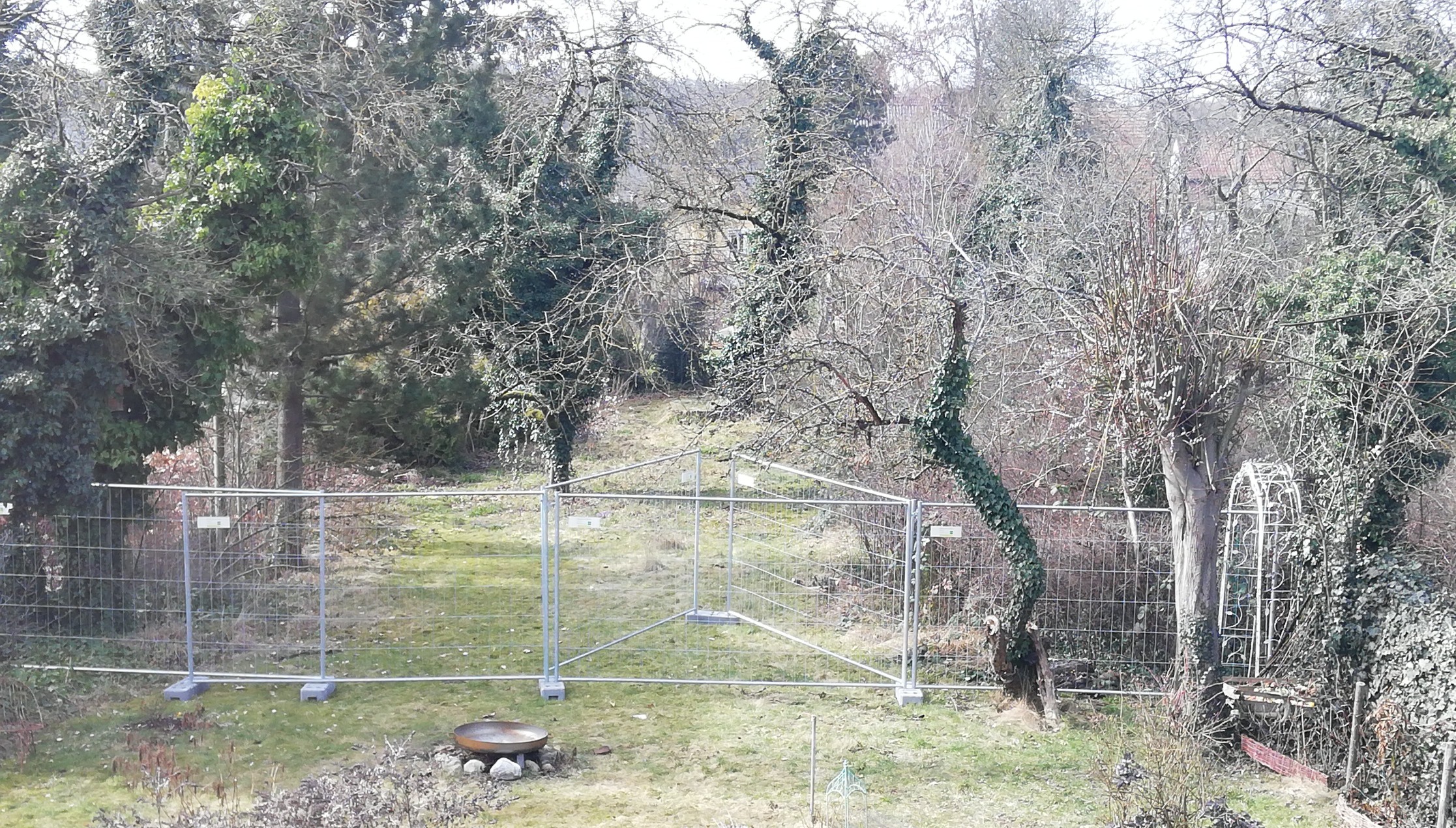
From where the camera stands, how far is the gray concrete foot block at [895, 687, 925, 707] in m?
7.97

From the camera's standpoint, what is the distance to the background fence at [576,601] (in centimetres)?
818

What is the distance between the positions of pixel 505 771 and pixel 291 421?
7096 millimetres

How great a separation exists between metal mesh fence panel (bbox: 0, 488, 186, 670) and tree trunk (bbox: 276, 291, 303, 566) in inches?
86.5

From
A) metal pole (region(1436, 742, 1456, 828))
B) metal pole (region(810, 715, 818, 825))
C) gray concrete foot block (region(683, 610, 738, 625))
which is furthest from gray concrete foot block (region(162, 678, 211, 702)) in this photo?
metal pole (region(1436, 742, 1456, 828))

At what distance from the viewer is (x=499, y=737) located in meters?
6.67

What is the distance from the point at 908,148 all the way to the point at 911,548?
1332 cm

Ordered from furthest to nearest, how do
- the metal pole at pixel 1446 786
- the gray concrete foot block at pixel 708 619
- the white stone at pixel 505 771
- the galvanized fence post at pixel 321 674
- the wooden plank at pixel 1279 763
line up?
the gray concrete foot block at pixel 708 619, the galvanized fence post at pixel 321 674, the wooden plank at pixel 1279 763, the white stone at pixel 505 771, the metal pole at pixel 1446 786

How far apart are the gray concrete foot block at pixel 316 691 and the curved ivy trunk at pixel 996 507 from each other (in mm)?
4701

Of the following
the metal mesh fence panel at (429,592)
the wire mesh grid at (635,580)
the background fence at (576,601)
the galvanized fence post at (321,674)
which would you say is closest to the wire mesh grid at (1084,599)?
the background fence at (576,601)

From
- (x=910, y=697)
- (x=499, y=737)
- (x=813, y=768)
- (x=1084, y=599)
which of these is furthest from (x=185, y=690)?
(x=1084, y=599)

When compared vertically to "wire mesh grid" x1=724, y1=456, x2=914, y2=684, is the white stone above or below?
below

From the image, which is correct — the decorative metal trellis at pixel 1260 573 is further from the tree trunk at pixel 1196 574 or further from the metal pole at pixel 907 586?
the metal pole at pixel 907 586

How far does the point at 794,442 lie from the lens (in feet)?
37.8

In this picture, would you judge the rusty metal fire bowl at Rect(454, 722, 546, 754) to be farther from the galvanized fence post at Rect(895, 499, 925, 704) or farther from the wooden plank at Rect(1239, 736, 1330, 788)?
the wooden plank at Rect(1239, 736, 1330, 788)
